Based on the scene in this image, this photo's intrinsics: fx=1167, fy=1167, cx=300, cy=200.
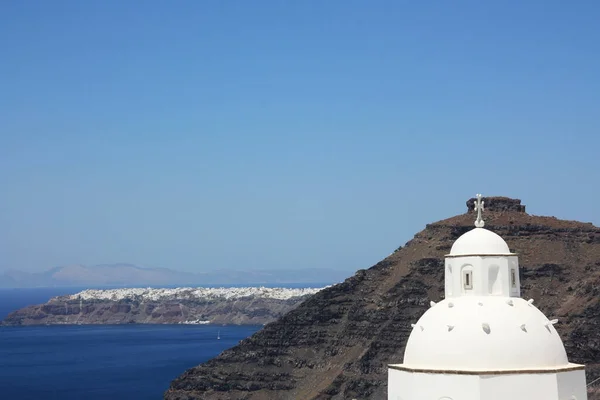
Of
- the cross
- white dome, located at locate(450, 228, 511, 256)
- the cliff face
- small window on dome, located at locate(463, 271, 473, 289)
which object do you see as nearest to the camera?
small window on dome, located at locate(463, 271, 473, 289)

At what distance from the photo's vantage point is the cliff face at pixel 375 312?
315 ft

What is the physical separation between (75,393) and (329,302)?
28.2 m

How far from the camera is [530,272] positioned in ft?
321

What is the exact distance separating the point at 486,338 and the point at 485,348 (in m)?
0.22

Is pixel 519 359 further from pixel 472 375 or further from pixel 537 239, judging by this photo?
pixel 537 239

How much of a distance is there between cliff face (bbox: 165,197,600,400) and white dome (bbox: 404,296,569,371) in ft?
216

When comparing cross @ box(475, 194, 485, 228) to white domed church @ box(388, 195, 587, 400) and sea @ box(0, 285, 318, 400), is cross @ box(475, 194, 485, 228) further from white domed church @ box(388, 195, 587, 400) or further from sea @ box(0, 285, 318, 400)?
sea @ box(0, 285, 318, 400)

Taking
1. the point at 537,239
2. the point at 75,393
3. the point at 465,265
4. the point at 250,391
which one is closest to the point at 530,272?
the point at 537,239

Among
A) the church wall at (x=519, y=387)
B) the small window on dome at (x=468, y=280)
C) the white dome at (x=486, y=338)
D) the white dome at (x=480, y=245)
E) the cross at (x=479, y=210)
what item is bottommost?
the church wall at (x=519, y=387)

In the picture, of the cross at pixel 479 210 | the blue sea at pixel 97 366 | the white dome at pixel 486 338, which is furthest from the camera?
the blue sea at pixel 97 366

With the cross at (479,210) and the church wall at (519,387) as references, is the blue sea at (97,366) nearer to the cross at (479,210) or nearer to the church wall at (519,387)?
the cross at (479,210)

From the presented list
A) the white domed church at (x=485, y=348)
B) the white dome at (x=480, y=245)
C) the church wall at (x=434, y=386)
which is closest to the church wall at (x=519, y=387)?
the white domed church at (x=485, y=348)

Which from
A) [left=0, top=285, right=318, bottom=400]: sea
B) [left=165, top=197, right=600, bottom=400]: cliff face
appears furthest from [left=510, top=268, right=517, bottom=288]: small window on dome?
[left=0, top=285, right=318, bottom=400]: sea

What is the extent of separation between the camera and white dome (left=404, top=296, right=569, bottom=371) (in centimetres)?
2478
